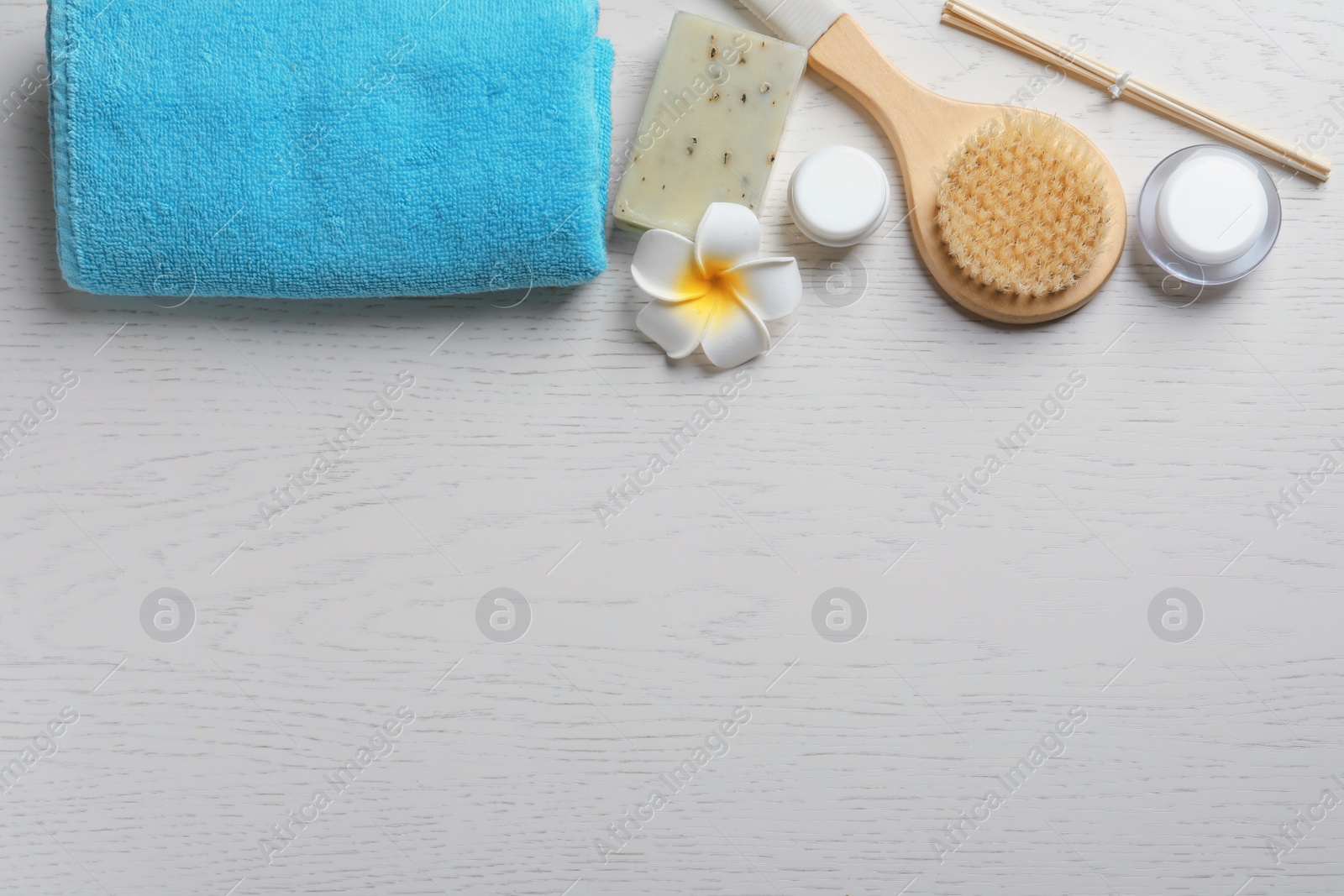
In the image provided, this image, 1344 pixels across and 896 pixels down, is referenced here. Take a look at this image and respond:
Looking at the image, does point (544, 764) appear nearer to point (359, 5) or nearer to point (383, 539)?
point (383, 539)

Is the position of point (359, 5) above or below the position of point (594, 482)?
above

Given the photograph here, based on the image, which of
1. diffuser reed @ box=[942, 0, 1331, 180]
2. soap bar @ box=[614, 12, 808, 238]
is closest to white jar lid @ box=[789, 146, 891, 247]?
soap bar @ box=[614, 12, 808, 238]

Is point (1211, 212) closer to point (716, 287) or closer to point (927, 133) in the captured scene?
point (927, 133)

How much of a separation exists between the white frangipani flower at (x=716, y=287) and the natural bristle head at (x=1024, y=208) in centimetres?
13

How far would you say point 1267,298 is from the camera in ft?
2.23

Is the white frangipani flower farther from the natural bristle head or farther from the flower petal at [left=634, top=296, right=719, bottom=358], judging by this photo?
the natural bristle head

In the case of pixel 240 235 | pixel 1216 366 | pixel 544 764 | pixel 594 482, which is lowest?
pixel 544 764

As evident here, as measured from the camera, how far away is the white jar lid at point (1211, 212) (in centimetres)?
63

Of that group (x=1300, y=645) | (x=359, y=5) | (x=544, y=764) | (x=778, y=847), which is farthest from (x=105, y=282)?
(x=1300, y=645)

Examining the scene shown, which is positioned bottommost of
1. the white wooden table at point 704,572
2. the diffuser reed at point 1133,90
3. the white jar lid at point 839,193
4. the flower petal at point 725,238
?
the white wooden table at point 704,572

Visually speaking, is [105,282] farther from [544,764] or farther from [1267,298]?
[1267,298]

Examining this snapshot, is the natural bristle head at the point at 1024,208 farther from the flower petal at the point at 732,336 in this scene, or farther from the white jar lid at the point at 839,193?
the flower petal at the point at 732,336

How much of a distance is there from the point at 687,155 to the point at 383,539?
1.26 ft

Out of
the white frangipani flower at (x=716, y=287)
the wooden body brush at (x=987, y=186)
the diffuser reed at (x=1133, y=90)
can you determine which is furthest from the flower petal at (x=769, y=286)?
the diffuser reed at (x=1133, y=90)
